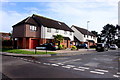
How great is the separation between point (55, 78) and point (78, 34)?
42.5m

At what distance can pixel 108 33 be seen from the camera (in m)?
78.9

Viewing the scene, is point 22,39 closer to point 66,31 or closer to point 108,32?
point 66,31

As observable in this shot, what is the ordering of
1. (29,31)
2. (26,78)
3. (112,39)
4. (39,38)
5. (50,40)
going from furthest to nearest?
(112,39) < (50,40) < (39,38) < (29,31) < (26,78)

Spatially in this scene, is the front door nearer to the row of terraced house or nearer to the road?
the row of terraced house

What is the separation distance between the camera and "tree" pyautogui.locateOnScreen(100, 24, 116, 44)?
77.4 m

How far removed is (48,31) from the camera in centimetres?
3117

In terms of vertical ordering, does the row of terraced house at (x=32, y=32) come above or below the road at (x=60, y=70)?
above

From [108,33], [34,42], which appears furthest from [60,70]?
[108,33]

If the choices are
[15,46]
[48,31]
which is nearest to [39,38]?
[48,31]

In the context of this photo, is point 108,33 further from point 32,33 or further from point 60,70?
point 60,70

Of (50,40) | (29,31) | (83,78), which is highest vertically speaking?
(29,31)

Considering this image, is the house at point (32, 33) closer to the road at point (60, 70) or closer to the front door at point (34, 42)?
the front door at point (34, 42)

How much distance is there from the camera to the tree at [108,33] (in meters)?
77.4

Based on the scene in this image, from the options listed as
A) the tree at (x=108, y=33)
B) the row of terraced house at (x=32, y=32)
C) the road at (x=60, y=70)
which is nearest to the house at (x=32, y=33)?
the row of terraced house at (x=32, y=32)
